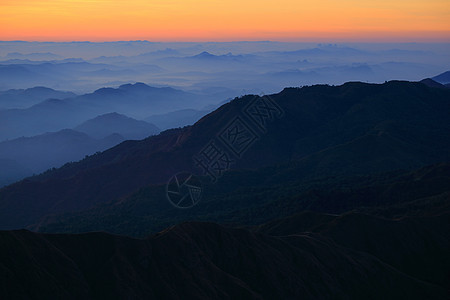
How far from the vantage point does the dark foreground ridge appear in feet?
109

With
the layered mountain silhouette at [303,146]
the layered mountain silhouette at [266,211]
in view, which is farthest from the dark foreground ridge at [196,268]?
the layered mountain silhouette at [303,146]

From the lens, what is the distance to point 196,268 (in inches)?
1524

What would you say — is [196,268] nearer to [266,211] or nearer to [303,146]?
[266,211]

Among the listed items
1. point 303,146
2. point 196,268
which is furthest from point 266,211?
point 303,146

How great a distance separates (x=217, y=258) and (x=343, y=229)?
1714 centimetres

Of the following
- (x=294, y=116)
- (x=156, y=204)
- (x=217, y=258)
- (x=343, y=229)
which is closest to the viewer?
(x=217, y=258)

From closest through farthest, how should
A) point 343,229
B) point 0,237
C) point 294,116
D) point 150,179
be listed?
1. point 0,237
2. point 343,229
3. point 150,179
4. point 294,116

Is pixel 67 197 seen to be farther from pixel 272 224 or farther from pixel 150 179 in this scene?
pixel 272 224

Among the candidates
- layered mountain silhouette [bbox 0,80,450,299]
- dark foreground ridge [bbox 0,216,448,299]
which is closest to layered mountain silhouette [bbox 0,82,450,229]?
layered mountain silhouette [bbox 0,80,450,299]

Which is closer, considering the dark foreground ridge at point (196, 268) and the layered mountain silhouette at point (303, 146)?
the dark foreground ridge at point (196, 268)

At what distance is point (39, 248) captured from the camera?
3488 centimetres

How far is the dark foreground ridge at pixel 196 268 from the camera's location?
3331cm

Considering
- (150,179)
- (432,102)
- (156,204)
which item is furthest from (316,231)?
(432,102)

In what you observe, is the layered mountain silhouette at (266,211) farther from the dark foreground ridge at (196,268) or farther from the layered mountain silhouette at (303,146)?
the layered mountain silhouette at (303,146)
